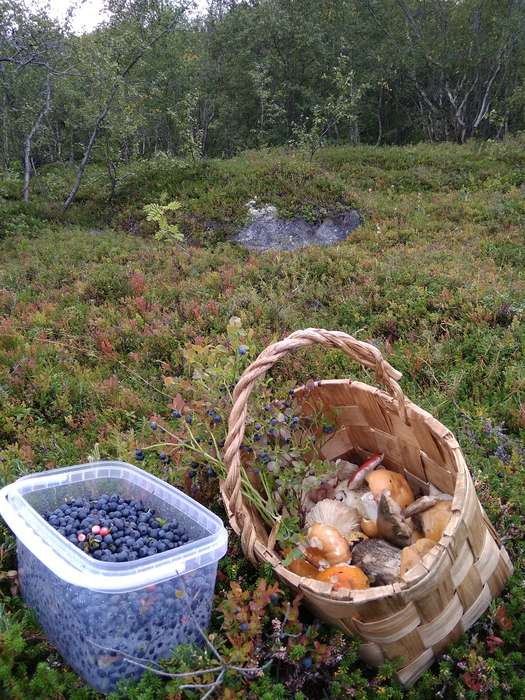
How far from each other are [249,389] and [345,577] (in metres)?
0.87

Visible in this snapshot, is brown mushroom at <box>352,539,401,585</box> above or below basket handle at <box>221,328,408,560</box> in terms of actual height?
below

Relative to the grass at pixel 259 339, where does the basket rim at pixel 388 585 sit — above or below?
above

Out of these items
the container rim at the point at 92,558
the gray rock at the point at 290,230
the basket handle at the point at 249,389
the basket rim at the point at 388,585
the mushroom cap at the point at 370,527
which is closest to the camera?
the container rim at the point at 92,558

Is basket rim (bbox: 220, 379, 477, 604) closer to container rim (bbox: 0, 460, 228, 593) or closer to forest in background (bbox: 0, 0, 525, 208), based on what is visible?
container rim (bbox: 0, 460, 228, 593)

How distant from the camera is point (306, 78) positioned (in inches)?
1065

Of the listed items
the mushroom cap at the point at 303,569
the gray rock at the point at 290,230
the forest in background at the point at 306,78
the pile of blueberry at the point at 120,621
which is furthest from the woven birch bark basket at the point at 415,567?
the forest in background at the point at 306,78

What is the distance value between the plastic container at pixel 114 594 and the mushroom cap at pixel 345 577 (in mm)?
495

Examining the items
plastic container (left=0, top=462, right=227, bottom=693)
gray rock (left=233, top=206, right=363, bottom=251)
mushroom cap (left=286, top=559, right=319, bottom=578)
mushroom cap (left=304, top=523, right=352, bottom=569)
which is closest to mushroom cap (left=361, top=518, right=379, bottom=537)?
mushroom cap (left=304, top=523, right=352, bottom=569)

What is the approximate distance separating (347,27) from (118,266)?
2261 centimetres

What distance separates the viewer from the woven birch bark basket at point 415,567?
6.76ft

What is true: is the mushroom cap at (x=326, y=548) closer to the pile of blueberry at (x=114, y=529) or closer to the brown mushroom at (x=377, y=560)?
the brown mushroom at (x=377, y=560)

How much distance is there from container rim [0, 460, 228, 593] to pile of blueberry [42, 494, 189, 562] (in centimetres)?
10

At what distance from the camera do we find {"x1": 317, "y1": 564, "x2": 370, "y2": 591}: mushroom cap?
7.43 feet

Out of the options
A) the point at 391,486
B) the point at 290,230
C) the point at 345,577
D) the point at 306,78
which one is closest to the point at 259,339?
the point at 391,486
